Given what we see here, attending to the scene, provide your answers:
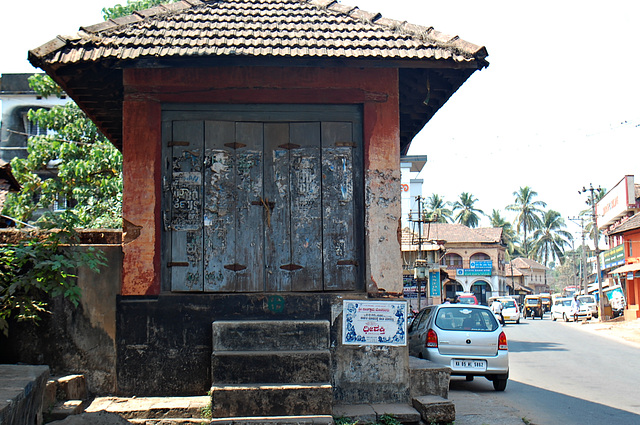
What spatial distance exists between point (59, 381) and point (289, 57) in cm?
430

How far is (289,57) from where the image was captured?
680 cm

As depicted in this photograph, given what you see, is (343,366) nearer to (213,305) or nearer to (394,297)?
(394,297)

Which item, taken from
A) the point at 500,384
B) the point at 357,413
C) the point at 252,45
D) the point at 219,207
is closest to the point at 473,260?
the point at 500,384

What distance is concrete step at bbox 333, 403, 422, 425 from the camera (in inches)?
254

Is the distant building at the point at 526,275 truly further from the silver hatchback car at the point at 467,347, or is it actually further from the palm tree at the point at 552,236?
the silver hatchback car at the point at 467,347

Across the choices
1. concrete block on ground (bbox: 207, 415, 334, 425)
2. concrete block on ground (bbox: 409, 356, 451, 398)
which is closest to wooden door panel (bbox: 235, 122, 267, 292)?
concrete block on ground (bbox: 207, 415, 334, 425)

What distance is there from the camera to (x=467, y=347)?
11352mm

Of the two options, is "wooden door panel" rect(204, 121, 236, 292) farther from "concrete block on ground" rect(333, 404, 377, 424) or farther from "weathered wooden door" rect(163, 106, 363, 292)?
"concrete block on ground" rect(333, 404, 377, 424)

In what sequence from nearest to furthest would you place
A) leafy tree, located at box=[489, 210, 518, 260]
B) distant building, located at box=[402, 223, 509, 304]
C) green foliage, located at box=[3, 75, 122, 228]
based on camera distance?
green foliage, located at box=[3, 75, 122, 228] → distant building, located at box=[402, 223, 509, 304] → leafy tree, located at box=[489, 210, 518, 260]

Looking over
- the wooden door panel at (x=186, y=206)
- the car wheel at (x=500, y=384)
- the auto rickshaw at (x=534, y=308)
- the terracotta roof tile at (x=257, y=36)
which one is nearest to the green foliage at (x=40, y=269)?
the wooden door panel at (x=186, y=206)

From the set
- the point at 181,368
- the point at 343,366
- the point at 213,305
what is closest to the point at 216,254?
the point at 213,305

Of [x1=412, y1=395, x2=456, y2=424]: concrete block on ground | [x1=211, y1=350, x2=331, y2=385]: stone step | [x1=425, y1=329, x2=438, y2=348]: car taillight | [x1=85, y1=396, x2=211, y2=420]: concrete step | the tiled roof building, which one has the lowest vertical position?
Result: [x1=412, y1=395, x2=456, y2=424]: concrete block on ground

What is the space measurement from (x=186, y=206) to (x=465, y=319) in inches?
263

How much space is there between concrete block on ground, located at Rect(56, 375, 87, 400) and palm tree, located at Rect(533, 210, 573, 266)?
8270 centimetres
